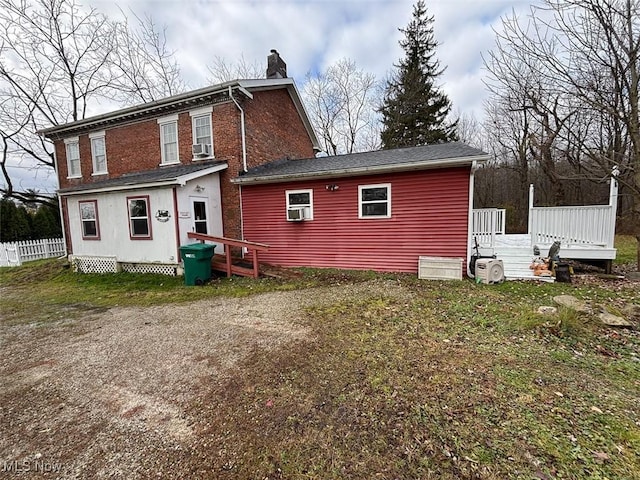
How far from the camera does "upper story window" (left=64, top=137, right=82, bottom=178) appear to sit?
13.1 m

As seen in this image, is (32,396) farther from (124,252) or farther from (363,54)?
(363,54)

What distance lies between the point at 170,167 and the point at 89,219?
10.7ft

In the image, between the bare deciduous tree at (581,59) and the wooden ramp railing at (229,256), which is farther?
the wooden ramp railing at (229,256)

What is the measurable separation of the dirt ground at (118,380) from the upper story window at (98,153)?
365 inches

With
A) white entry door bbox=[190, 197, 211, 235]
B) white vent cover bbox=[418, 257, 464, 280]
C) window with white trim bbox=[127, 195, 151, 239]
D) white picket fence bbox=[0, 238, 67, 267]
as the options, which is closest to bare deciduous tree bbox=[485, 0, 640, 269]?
white vent cover bbox=[418, 257, 464, 280]

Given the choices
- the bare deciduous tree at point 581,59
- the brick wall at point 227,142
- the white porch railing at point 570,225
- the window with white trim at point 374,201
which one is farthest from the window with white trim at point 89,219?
the bare deciduous tree at point 581,59

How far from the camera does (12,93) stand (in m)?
15.8

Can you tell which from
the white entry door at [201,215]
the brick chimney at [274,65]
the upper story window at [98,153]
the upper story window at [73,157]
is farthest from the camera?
the upper story window at [73,157]

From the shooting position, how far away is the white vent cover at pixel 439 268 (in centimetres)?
740

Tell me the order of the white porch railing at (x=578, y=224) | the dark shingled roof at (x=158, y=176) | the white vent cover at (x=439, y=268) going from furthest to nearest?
the dark shingled roof at (x=158, y=176) < the white porch railing at (x=578, y=224) < the white vent cover at (x=439, y=268)

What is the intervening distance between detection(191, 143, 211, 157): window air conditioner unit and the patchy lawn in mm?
6344

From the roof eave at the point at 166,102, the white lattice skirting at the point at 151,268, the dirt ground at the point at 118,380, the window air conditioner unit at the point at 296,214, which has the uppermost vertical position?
the roof eave at the point at 166,102

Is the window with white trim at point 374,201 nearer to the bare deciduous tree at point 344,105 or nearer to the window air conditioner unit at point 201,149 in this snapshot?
the window air conditioner unit at point 201,149

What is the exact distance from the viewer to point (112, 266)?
999 cm
